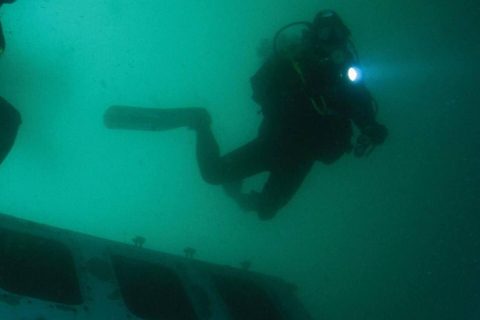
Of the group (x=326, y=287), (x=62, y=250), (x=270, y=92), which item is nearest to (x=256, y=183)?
(x=326, y=287)

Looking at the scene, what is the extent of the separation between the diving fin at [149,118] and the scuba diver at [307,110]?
986 mm

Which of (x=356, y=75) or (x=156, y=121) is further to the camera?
(x=156, y=121)

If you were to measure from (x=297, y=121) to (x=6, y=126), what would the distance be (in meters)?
2.49

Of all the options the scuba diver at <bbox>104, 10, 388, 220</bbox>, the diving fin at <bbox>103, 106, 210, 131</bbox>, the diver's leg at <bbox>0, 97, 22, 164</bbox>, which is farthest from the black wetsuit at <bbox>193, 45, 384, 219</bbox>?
the diver's leg at <bbox>0, 97, 22, 164</bbox>

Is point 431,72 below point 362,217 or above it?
above

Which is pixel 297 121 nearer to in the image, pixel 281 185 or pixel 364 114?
pixel 364 114

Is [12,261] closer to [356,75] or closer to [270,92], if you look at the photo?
[270,92]

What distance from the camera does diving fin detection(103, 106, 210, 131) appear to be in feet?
15.7

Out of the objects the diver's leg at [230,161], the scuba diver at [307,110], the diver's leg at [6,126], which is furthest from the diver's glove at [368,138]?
the diver's leg at [6,126]

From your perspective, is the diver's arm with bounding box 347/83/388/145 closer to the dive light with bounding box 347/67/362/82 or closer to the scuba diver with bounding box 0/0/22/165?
the dive light with bounding box 347/67/362/82

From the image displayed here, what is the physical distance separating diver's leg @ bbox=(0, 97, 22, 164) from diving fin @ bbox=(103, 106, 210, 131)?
200cm

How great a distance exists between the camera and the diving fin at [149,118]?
4.79 m

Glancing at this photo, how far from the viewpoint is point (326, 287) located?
63.8 ft

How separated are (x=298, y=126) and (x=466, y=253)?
105 feet
